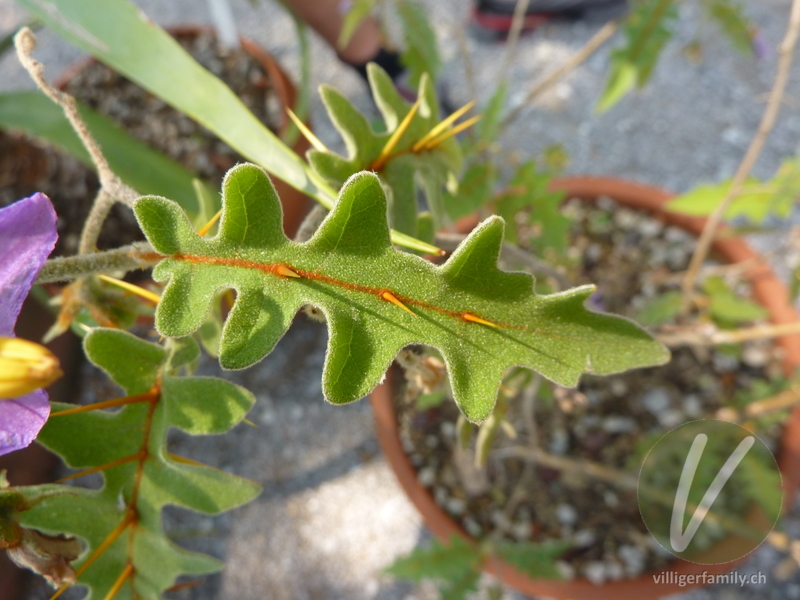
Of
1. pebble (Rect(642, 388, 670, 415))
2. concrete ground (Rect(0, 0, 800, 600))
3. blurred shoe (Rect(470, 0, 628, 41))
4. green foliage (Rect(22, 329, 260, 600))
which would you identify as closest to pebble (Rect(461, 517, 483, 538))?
concrete ground (Rect(0, 0, 800, 600))

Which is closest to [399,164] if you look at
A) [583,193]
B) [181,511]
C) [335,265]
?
[335,265]

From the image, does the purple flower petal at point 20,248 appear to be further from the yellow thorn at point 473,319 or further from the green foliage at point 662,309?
the green foliage at point 662,309

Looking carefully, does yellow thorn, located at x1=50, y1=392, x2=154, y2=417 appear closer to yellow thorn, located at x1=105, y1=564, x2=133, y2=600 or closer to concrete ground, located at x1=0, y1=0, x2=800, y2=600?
yellow thorn, located at x1=105, y1=564, x2=133, y2=600

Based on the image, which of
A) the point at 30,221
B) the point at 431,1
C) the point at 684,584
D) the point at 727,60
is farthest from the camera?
the point at 431,1

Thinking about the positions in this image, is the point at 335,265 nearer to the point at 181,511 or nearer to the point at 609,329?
the point at 609,329

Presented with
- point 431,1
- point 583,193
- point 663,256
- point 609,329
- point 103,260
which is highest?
point 103,260

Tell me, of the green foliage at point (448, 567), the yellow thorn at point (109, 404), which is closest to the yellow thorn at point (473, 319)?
the yellow thorn at point (109, 404)
